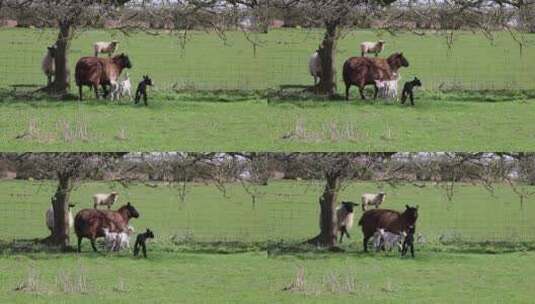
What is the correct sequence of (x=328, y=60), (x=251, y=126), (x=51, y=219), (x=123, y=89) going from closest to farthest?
(x=251, y=126), (x=328, y=60), (x=123, y=89), (x=51, y=219)

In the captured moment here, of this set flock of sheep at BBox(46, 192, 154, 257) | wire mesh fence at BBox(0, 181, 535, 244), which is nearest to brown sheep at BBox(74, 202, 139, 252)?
flock of sheep at BBox(46, 192, 154, 257)

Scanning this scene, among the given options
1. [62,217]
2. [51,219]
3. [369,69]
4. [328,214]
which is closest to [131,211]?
[62,217]

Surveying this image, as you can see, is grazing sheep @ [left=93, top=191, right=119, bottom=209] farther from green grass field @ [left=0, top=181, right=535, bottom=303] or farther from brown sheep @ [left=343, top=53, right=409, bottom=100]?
brown sheep @ [left=343, top=53, right=409, bottom=100]

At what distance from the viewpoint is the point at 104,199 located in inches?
606

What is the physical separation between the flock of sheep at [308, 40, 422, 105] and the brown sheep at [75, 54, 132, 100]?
6.38ft

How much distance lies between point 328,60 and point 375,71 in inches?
20.1

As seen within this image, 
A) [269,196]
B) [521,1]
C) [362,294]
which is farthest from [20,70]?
[521,1]

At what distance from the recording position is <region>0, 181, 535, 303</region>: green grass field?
14602 millimetres

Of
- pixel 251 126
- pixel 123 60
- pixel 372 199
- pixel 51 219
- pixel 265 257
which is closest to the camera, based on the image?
pixel 251 126

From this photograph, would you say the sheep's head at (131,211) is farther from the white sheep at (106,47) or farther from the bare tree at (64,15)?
the white sheep at (106,47)

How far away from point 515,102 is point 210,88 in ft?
10.4

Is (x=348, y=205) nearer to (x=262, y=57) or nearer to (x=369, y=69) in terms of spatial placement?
(x=369, y=69)

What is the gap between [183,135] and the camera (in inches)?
581

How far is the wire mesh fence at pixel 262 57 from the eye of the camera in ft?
49.3
